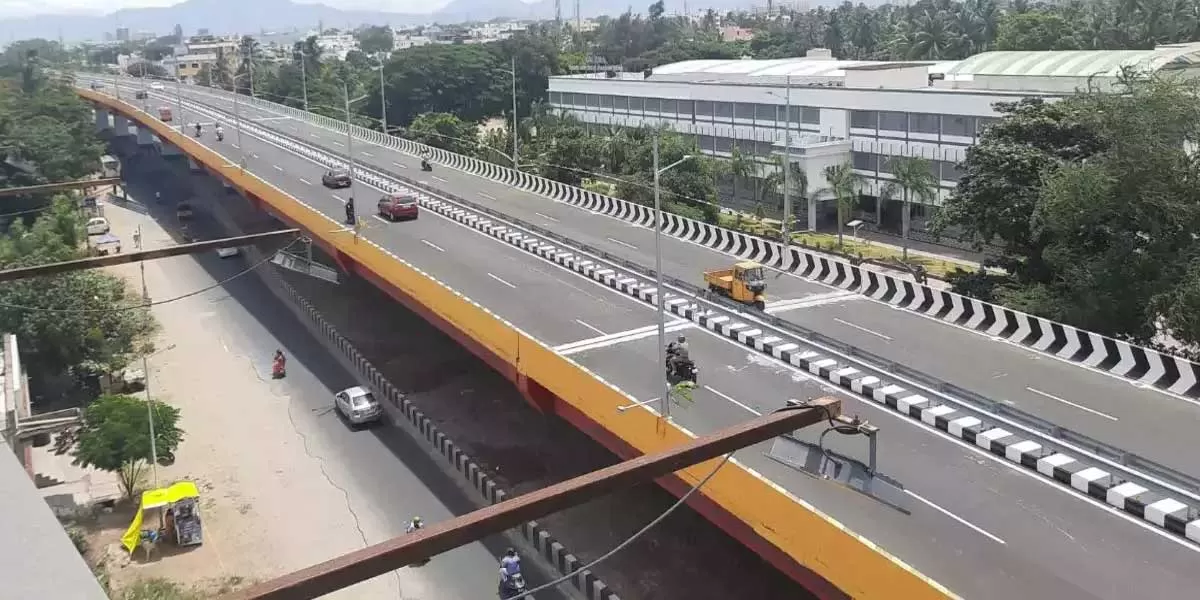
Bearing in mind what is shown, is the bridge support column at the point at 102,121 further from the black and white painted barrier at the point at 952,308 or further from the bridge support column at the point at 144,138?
the black and white painted barrier at the point at 952,308

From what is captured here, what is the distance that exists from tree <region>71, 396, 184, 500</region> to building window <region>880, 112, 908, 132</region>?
47759mm

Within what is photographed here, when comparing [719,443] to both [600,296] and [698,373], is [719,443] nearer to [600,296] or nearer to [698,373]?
[698,373]

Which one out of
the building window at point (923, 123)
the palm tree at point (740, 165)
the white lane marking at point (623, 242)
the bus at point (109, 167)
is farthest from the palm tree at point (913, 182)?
the bus at point (109, 167)

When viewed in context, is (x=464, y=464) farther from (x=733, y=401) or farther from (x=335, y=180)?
Answer: (x=335, y=180)

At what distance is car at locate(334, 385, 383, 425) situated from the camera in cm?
3550

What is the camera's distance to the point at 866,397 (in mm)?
25500

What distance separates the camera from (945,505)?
19469 mm

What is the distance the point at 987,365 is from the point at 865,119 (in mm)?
43045

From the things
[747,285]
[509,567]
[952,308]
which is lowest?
[509,567]

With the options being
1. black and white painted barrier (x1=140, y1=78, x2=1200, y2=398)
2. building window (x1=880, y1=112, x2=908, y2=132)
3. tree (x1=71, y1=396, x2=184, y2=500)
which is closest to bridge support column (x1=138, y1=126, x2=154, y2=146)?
black and white painted barrier (x1=140, y1=78, x2=1200, y2=398)

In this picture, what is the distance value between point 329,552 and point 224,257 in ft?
131

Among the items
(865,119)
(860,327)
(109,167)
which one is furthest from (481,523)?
(109,167)

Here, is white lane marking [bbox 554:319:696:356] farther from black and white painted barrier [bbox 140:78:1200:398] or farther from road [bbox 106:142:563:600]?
black and white painted barrier [bbox 140:78:1200:398]

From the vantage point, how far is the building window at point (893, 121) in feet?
213
